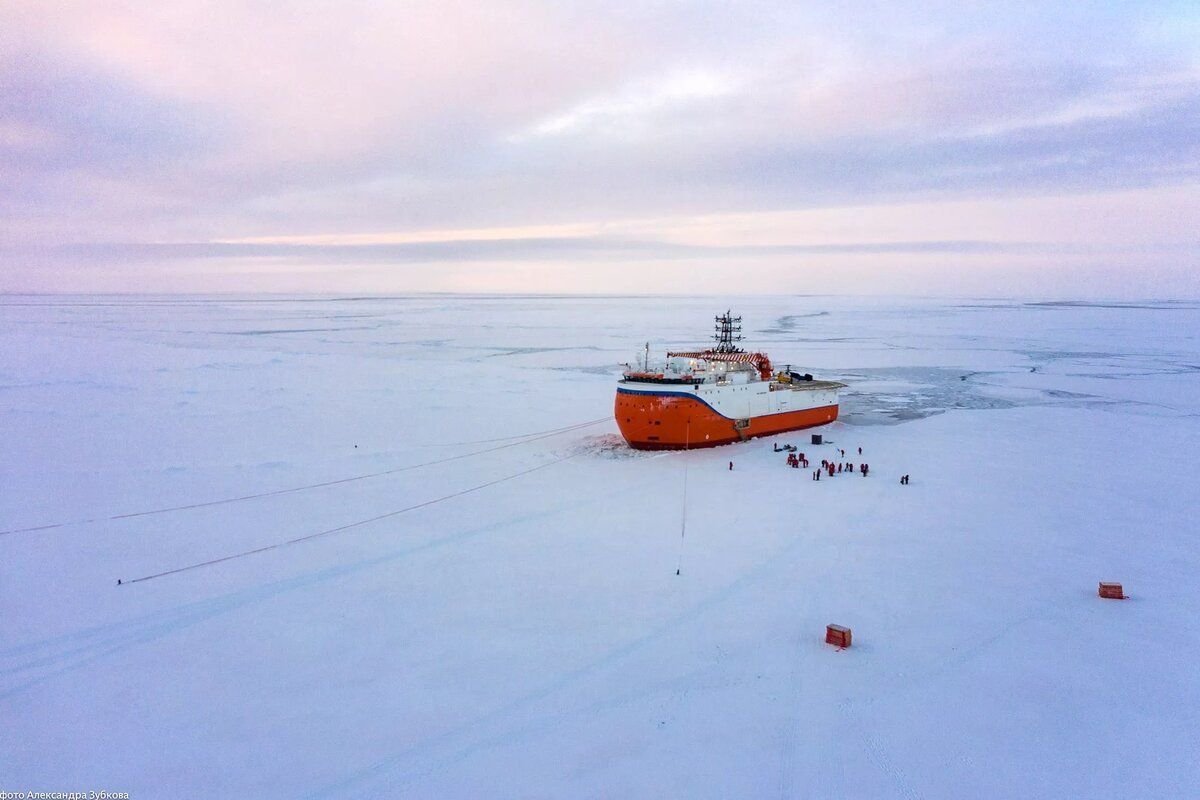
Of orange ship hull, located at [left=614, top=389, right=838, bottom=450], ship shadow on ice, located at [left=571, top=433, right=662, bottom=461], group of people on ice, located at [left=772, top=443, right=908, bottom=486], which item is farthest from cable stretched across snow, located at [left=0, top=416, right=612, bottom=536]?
group of people on ice, located at [left=772, top=443, right=908, bottom=486]

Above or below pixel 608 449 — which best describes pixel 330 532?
below

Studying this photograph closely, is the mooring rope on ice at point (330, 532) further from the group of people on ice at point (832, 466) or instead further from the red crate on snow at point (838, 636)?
the red crate on snow at point (838, 636)

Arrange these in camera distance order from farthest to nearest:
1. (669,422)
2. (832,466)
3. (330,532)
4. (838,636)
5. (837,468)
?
(669,422)
(837,468)
(832,466)
(330,532)
(838,636)

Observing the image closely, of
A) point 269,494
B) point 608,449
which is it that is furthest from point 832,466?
point 269,494

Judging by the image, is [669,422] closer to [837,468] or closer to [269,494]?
[837,468]

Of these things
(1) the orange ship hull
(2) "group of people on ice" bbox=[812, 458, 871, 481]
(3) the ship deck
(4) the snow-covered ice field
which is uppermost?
(3) the ship deck

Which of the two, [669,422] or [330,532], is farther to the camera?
[669,422]

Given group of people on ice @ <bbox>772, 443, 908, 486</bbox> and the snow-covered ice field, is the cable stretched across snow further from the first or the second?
group of people on ice @ <bbox>772, 443, 908, 486</bbox>
